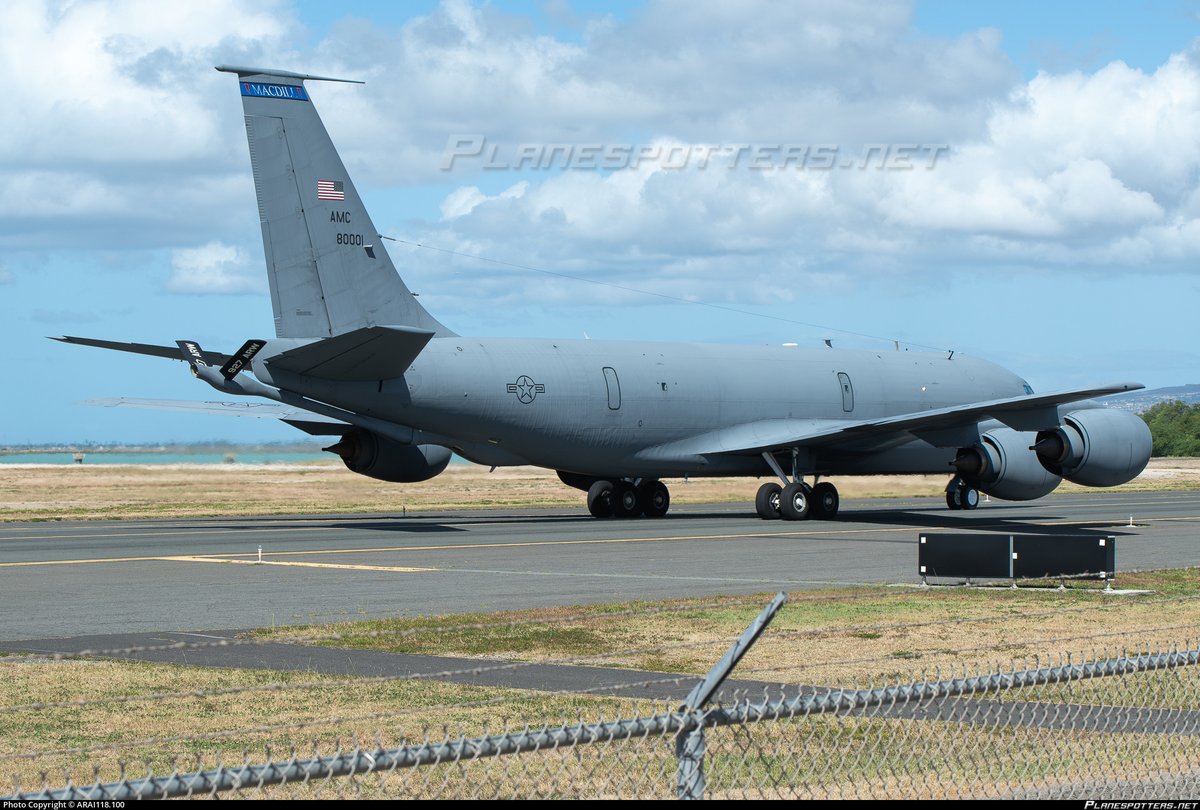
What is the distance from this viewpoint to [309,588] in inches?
842

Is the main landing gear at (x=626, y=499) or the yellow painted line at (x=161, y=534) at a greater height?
the main landing gear at (x=626, y=499)

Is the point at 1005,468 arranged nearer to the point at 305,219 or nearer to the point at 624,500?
the point at 624,500

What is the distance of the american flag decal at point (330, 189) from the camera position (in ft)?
107

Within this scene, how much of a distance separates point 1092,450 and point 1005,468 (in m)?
2.60

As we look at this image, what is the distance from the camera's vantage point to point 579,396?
3647cm

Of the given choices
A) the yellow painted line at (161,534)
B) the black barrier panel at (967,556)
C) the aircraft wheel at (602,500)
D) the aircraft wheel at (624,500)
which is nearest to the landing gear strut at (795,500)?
the aircraft wheel at (624,500)

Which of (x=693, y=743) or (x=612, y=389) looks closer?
(x=693, y=743)

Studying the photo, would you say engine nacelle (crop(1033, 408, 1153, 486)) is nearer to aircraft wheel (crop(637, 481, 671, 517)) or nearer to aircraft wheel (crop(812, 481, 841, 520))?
A: aircraft wheel (crop(812, 481, 841, 520))

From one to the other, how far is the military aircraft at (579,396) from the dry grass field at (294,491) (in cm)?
806

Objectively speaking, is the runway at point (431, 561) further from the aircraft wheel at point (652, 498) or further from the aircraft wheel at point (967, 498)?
→ the aircraft wheel at point (967, 498)

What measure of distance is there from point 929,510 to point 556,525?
1445 cm

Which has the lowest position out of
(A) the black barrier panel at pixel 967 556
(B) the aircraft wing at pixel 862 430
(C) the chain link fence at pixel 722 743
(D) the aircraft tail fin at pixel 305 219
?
(C) the chain link fence at pixel 722 743

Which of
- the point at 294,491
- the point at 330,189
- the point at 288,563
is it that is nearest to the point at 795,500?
the point at 330,189
